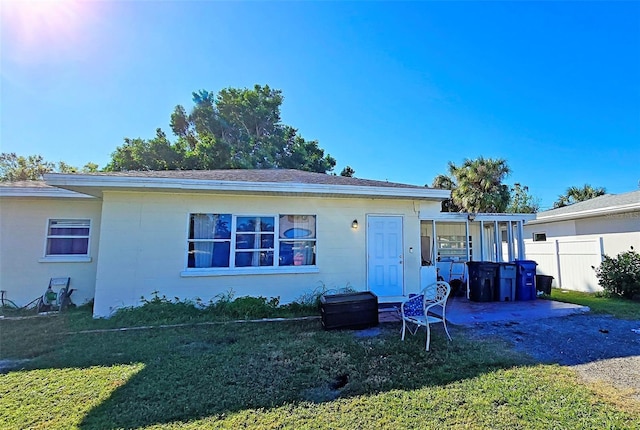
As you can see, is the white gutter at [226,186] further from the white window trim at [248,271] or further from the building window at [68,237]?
the building window at [68,237]

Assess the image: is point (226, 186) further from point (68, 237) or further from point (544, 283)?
point (544, 283)

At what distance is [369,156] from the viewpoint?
17.5m

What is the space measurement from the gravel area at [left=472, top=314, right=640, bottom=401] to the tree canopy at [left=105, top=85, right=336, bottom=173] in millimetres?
17002

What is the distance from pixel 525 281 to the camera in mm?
8461

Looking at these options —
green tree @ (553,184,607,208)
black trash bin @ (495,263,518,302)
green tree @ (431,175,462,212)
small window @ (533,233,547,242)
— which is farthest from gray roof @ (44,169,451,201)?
green tree @ (553,184,607,208)

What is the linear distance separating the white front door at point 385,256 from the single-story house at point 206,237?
1.1 inches

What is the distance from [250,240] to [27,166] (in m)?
27.8

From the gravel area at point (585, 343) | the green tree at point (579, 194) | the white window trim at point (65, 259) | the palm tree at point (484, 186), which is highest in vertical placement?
the green tree at point (579, 194)

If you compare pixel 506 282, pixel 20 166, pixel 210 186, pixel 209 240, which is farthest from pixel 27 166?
pixel 506 282

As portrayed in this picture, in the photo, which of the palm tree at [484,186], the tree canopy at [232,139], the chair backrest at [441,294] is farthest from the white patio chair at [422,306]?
the tree canopy at [232,139]

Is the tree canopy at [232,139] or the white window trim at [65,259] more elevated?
the tree canopy at [232,139]

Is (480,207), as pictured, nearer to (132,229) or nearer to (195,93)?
(132,229)

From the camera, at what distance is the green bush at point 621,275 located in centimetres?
870

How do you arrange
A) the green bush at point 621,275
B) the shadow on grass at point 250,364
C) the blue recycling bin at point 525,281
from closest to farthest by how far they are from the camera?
the shadow on grass at point 250,364, the blue recycling bin at point 525,281, the green bush at point 621,275
